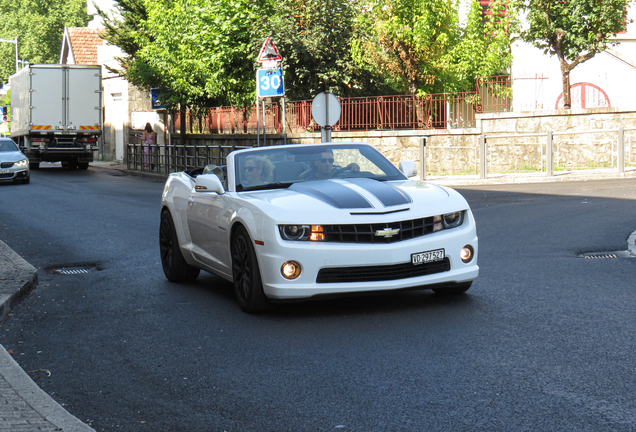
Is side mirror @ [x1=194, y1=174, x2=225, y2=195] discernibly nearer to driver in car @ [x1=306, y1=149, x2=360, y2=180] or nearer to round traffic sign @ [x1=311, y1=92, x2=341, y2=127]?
driver in car @ [x1=306, y1=149, x2=360, y2=180]

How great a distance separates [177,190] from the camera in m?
9.00

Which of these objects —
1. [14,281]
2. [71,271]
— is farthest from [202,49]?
[14,281]

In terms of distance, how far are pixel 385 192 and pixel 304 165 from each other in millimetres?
1062

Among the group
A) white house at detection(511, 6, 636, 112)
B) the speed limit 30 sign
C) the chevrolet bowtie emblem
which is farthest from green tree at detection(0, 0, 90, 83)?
the chevrolet bowtie emblem

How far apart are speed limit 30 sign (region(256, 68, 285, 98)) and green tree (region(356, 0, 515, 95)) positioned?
23.0ft

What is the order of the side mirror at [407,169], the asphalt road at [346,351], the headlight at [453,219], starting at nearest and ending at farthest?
the asphalt road at [346,351] → the headlight at [453,219] → the side mirror at [407,169]

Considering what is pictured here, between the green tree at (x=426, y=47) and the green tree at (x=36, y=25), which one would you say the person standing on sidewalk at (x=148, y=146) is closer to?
the green tree at (x=426, y=47)

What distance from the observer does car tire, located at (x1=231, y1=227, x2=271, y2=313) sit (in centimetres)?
691

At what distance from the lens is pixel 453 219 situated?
281 inches

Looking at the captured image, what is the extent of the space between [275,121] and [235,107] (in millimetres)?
3197

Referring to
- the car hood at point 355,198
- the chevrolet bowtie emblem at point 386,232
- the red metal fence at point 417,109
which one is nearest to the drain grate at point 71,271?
the car hood at point 355,198

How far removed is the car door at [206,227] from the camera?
7.71m

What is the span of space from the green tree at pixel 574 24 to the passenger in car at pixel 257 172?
20984 mm

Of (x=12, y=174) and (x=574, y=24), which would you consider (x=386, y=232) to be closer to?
(x=574, y=24)
